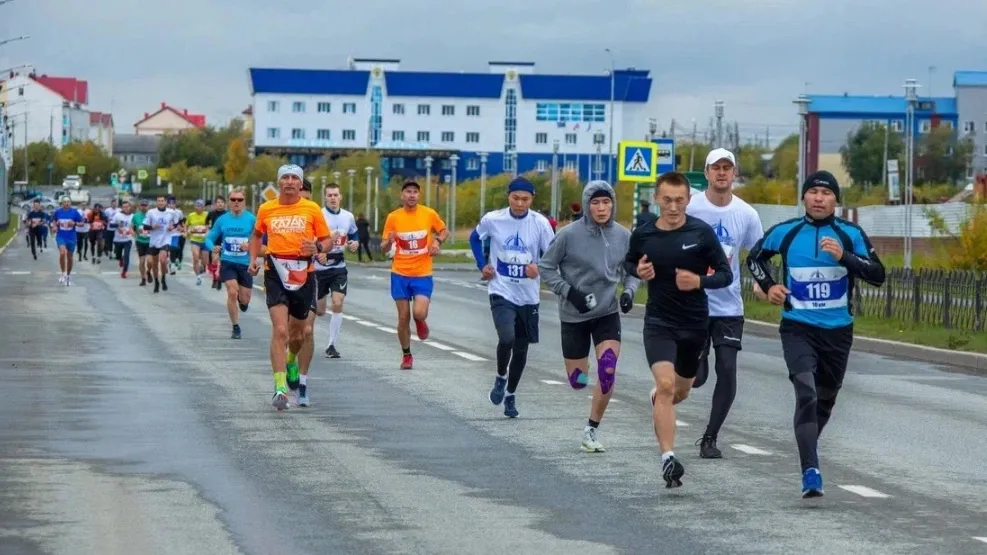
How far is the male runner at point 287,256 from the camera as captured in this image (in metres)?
14.6

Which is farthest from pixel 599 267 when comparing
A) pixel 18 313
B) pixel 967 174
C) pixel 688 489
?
pixel 967 174

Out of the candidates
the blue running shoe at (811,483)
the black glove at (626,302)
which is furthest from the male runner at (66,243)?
the blue running shoe at (811,483)

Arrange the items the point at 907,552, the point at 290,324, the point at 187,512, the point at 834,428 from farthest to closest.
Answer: the point at 290,324 → the point at 834,428 → the point at 187,512 → the point at 907,552

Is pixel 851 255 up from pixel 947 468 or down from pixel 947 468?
up

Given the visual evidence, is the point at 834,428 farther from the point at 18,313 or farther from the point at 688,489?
the point at 18,313

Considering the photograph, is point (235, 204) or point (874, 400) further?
point (235, 204)

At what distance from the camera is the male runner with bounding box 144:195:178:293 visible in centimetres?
3572

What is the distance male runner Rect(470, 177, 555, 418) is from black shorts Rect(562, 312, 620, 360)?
1.52 meters

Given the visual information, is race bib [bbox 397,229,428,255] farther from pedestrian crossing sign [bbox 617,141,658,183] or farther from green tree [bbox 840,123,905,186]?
green tree [bbox 840,123,905,186]

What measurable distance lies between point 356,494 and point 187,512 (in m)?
1.03

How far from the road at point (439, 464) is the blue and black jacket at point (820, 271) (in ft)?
3.17

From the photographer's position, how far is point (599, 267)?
491 inches

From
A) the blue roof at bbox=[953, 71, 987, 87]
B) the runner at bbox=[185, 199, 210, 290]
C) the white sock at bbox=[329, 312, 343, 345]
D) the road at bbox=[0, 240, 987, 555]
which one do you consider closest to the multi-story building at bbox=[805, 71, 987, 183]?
the blue roof at bbox=[953, 71, 987, 87]

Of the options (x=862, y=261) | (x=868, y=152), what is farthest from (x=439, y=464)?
(x=868, y=152)
